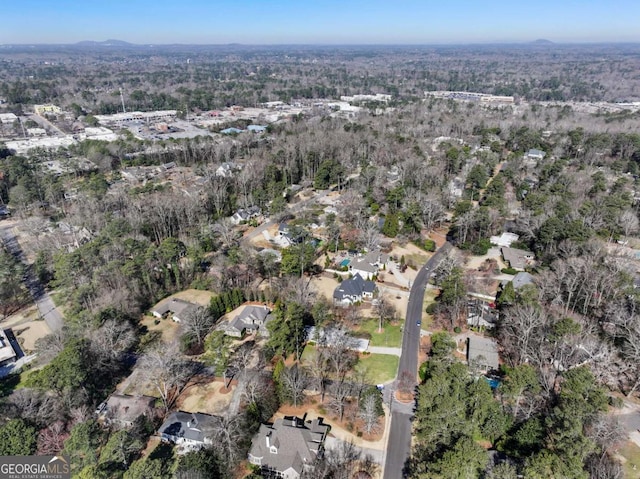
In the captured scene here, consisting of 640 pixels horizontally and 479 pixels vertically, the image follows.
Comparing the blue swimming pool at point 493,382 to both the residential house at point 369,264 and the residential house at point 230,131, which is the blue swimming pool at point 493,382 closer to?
the residential house at point 369,264

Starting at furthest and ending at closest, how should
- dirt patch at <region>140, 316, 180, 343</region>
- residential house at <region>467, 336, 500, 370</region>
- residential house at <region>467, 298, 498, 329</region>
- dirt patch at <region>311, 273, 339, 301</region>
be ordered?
dirt patch at <region>311, 273, 339, 301</region>, dirt patch at <region>140, 316, 180, 343</region>, residential house at <region>467, 298, 498, 329</region>, residential house at <region>467, 336, 500, 370</region>

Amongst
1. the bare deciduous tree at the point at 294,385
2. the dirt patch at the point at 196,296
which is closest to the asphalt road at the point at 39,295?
the dirt patch at the point at 196,296

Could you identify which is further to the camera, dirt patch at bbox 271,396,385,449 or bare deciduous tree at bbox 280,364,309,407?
bare deciduous tree at bbox 280,364,309,407

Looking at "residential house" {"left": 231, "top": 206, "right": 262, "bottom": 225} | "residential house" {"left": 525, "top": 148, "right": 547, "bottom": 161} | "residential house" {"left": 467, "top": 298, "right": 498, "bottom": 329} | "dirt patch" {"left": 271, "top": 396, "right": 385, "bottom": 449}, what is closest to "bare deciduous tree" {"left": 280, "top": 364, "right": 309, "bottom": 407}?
"dirt patch" {"left": 271, "top": 396, "right": 385, "bottom": 449}

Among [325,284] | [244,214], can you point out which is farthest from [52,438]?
[244,214]

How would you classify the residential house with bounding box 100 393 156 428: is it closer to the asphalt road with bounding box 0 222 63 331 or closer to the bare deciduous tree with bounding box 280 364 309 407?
the bare deciduous tree with bounding box 280 364 309 407

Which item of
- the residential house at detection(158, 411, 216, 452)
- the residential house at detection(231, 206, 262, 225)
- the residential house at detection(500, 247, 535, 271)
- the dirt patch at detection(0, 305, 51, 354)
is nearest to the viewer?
the residential house at detection(158, 411, 216, 452)

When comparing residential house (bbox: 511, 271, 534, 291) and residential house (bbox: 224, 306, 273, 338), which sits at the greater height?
residential house (bbox: 511, 271, 534, 291)

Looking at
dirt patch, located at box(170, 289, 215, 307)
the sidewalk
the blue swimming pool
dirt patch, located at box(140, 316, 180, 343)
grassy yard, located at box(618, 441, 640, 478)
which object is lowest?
dirt patch, located at box(140, 316, 180, 343)
